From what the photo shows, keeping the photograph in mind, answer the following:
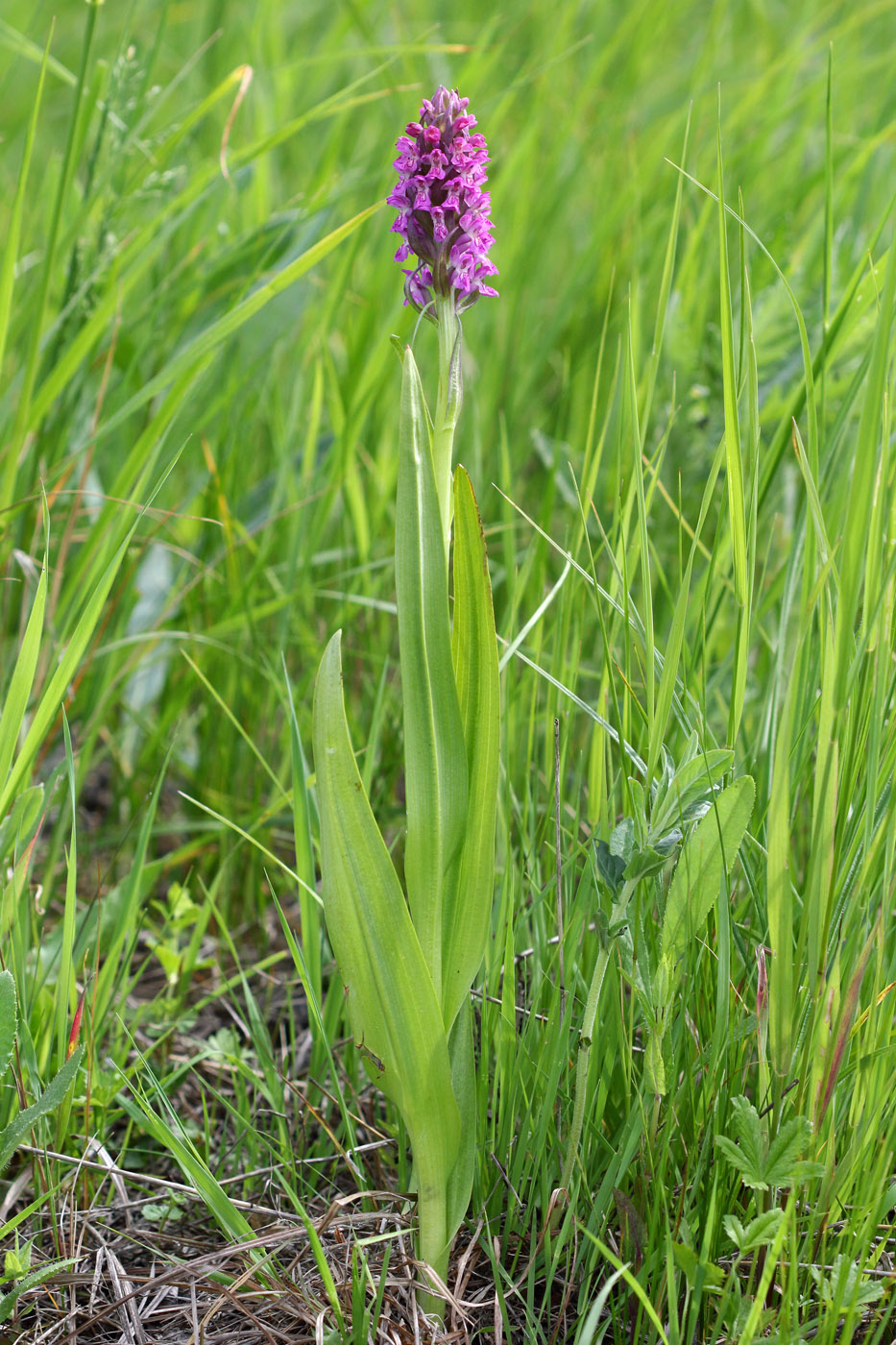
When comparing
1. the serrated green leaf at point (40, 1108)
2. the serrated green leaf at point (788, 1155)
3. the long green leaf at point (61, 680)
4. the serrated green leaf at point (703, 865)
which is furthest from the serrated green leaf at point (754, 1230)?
the long green leaf at point (61, 680)

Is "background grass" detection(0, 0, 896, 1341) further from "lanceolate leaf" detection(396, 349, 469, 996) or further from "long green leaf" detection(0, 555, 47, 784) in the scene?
"lanceolate leaf" detection(396, 349, 469, 996)

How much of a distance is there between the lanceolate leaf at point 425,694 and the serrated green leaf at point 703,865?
0.20 metres

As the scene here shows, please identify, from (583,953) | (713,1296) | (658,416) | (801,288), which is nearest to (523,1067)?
(583,953)

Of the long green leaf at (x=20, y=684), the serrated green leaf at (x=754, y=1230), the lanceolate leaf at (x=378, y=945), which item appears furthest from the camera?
the long green leaf at (x=20, y=684)

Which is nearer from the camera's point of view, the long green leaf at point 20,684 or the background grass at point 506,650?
the background grass at point 506,650

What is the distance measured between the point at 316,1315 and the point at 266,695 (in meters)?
1.07

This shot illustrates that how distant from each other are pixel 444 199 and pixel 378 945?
67cm

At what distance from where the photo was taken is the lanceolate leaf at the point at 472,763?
926mm

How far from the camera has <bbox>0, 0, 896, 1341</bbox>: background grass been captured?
912mm

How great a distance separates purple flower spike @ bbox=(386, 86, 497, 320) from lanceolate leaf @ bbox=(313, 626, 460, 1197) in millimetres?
363

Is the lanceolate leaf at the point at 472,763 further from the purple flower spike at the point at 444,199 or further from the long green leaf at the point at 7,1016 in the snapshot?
the long green leaf at the point at 7,1016

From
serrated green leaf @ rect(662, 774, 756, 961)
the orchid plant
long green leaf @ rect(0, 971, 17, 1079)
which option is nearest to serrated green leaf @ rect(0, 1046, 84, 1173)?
long green leaf @ rect(0, 971, 17, 1079)

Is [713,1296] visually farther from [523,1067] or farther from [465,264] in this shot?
[465,264]

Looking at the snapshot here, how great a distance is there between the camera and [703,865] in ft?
2.99
